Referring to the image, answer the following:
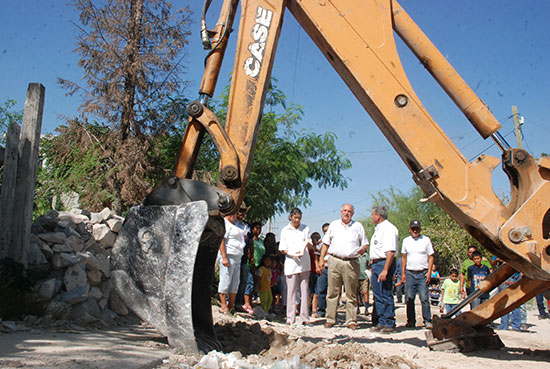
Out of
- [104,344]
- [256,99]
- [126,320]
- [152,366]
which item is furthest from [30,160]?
[152,366]

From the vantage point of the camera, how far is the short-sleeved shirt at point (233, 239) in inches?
296

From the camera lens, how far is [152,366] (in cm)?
320

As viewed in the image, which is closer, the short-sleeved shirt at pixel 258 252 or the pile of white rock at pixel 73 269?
the pile of white rock at pixel 73 269

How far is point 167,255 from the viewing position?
368cm

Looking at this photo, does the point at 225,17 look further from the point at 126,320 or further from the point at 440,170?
the point at 126,320

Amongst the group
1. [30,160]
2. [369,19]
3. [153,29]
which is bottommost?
[30,160]

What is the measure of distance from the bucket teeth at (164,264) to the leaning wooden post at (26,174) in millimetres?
2321

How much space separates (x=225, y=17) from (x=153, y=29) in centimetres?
939

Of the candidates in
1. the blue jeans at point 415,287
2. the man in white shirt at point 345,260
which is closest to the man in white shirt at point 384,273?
the man in white shirt at point 345,260

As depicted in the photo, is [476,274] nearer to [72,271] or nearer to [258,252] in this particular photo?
[258,252]

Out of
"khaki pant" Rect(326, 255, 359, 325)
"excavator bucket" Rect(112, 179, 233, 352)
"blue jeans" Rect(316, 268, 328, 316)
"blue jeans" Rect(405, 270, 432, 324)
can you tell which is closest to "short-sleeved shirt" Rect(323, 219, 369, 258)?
"khaki pant" Rect(326, 255, 359, 325)

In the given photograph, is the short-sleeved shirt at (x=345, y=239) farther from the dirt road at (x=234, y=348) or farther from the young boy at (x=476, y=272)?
the young boy at (x=476, y=272)

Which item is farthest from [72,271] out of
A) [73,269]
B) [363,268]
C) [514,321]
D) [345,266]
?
[363,268]

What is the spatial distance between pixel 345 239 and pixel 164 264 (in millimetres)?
4060
